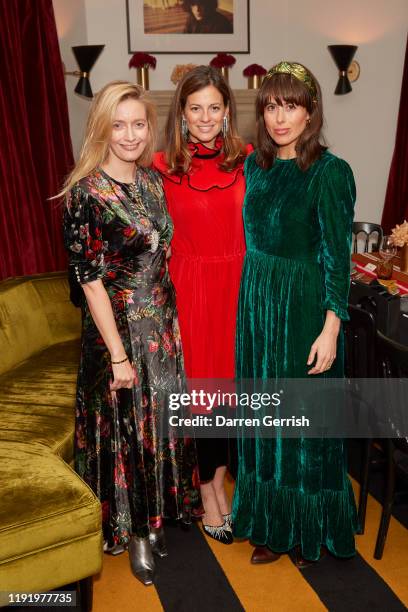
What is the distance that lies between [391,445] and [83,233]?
1.31m

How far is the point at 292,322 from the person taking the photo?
2059 mm

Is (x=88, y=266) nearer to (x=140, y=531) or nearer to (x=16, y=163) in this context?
(x=140, y=531)

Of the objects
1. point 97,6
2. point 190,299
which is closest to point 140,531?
point 190,299

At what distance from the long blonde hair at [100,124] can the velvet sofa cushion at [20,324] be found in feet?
4.31

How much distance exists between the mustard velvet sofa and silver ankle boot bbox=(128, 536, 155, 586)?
219 millimetres

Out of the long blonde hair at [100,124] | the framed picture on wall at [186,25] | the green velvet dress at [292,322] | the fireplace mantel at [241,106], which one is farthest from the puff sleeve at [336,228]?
the framed picture on wall at [186,25]

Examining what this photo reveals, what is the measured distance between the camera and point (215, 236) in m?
2.20

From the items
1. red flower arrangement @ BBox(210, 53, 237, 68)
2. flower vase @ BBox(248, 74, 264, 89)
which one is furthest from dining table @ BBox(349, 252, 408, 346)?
red flower arrangement @ BBox(210, 53, 237, 68)

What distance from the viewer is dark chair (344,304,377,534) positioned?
2.24 metres

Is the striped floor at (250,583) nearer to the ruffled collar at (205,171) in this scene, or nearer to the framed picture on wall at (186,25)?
the ruffled collar at (205,171)

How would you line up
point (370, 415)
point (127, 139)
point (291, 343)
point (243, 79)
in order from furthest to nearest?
point (243, 79) < point (370, 415) < point (291, 343) < point (127, 139)

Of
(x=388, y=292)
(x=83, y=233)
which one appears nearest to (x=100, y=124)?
(x=83, y=233)

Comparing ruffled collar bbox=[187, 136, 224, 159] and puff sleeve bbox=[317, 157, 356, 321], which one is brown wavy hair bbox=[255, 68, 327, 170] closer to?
puff sleeve bbox=[317, 157, 356, 321]

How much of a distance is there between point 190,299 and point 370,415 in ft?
2.70
